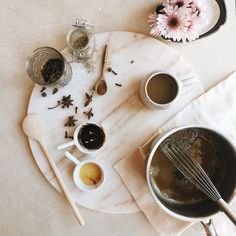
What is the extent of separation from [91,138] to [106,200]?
171 millimetres

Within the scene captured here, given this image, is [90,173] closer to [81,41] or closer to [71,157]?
[71,157]

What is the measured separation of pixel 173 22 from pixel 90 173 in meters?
0.45

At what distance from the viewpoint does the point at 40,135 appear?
38.0 inches

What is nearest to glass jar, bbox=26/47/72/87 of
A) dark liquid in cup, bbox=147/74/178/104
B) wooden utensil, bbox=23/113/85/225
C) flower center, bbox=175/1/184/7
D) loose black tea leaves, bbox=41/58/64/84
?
loose black tea leaves, bbox=41/58/64/84

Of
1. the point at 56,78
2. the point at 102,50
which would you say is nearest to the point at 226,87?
the point at 102,50

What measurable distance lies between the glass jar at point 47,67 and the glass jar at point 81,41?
0.12 feet

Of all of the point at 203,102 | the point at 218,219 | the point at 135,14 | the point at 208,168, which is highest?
the point at 135,14

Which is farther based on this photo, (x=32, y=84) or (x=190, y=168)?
(x=32, y=84)

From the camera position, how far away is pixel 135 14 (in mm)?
1016

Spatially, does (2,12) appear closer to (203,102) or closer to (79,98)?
(79,98)

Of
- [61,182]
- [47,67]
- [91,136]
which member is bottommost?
[61,182]

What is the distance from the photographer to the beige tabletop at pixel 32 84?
1005 millimetres

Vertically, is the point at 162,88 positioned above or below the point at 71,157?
above

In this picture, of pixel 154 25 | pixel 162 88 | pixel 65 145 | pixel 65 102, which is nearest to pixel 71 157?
pixel 65 145
